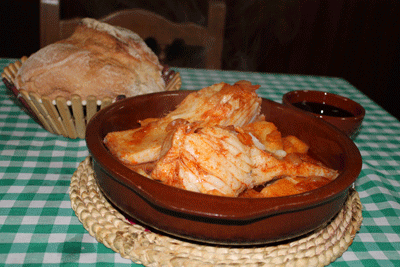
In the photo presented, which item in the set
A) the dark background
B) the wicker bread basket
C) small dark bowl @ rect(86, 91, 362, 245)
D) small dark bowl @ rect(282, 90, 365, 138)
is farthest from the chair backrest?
the dark background

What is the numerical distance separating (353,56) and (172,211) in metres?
4.78

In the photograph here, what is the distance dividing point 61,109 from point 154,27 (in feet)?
4.49

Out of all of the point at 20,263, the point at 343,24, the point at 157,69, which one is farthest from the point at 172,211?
the point at 343,24

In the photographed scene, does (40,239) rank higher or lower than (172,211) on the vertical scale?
lower

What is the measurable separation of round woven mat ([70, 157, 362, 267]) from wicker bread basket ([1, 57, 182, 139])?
1.34 ft

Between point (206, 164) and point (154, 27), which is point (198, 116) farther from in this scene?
point (154, 27)

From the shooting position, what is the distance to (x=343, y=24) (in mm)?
4773

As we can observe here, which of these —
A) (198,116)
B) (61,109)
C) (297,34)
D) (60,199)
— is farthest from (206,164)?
(297,34)

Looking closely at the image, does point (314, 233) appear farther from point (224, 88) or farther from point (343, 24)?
point (343, 24)

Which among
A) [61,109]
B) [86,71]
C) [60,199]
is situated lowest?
[60,199]

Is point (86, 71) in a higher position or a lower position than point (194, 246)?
higher

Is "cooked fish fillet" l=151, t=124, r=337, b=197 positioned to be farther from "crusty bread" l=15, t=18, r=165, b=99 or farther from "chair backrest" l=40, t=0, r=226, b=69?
"chair backrest" l=40, t=0, r=226, b=69

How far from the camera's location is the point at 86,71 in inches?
54.9

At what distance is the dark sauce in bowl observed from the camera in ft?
4.89
